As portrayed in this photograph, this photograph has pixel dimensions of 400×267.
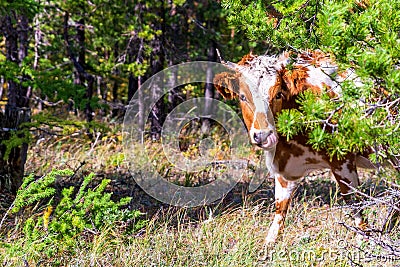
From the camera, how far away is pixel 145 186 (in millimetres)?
7617

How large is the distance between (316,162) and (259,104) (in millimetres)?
1050

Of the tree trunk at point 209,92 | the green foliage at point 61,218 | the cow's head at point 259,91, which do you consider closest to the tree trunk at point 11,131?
the green foliage at point 61,218

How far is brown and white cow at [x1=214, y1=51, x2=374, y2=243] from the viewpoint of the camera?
4.70 meters

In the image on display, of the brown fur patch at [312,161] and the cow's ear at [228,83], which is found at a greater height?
the cow's ear at [228,83]

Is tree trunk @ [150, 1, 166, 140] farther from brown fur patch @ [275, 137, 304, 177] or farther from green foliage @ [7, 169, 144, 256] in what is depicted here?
green foliage @ [7, 169, 144, 256]

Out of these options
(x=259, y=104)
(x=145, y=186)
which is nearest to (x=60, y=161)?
(x=145, y=186)

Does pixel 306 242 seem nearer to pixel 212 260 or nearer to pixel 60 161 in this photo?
pixel 212 260

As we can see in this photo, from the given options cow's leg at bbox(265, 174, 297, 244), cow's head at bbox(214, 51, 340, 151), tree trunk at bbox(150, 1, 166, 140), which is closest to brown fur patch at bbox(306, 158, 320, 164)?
cow's leg at bbox(265, 174, 297, 244)

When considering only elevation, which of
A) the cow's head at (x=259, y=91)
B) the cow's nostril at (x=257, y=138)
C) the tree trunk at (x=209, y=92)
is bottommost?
the tree trunk at (x=209, y=92)

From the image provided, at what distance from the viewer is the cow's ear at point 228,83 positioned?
515cm

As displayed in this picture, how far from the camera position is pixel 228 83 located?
521 cm

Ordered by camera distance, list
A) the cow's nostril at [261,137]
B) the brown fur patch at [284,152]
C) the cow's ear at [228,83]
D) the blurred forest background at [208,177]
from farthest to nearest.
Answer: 1. the brown fur patch at [284,152]
2. the cow's ear at [228,83]
3. the cow's nostril at [261,137]
4. the blurred forest background at [208,177]

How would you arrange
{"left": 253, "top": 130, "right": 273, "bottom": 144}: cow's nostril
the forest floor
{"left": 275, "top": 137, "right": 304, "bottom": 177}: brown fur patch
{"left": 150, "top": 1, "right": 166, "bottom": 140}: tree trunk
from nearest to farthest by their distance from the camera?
the forest floor → {"left": 253, "top": 130, "right": 273, "bottom": 144}: cow's nostril → {"left": 275, "top": 137, "right": 304, "bottom": 177}: brown fur patch → {"left": 150, "top": 1, "right": 166, "bottom": 140}: tree trunk

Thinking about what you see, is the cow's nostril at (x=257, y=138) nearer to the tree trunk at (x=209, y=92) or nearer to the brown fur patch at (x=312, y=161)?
the brown fur patch at (x=312, y=161)
